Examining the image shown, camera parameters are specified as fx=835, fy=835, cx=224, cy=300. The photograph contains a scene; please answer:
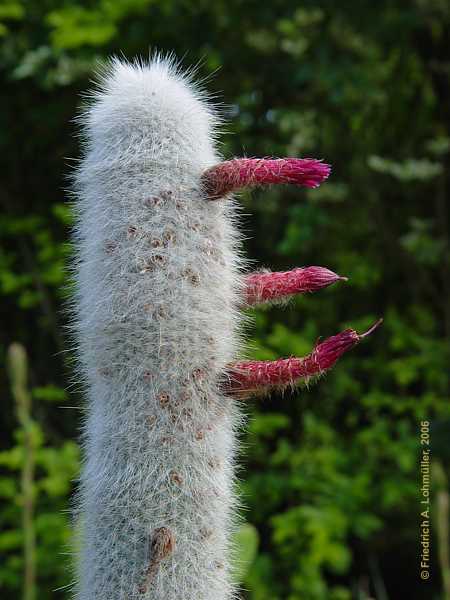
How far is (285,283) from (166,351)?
8.0 inches

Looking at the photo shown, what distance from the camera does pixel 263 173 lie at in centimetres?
117

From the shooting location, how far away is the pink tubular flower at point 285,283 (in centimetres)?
120

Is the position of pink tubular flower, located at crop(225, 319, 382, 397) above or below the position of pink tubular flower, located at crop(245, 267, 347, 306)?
below

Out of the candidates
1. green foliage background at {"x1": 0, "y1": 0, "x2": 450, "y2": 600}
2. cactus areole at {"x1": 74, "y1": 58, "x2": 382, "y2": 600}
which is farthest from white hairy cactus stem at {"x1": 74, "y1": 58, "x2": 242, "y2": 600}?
green foliage background at {"x1": 0, "y1": 0, "x2": 450, "y2": 600}

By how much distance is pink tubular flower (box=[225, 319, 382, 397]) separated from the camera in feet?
3.77

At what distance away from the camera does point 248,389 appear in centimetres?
120

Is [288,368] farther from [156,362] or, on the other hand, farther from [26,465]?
[26,465]

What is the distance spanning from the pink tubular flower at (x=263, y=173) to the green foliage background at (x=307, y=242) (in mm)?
2099

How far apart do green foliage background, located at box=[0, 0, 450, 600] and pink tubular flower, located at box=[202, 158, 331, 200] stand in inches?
82.7

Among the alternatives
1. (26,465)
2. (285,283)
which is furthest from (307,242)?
(26,465)

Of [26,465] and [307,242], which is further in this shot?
[307,242]

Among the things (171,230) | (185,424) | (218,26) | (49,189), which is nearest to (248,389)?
(185,424)

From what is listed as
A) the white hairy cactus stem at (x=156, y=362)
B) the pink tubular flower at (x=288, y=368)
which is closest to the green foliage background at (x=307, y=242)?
the white hairy cactus stem at (x=156, y=362)

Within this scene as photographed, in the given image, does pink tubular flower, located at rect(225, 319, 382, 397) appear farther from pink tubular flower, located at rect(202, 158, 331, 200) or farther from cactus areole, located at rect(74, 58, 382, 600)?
pink tubular flower, located at rect(202, 158, 331, 200)
